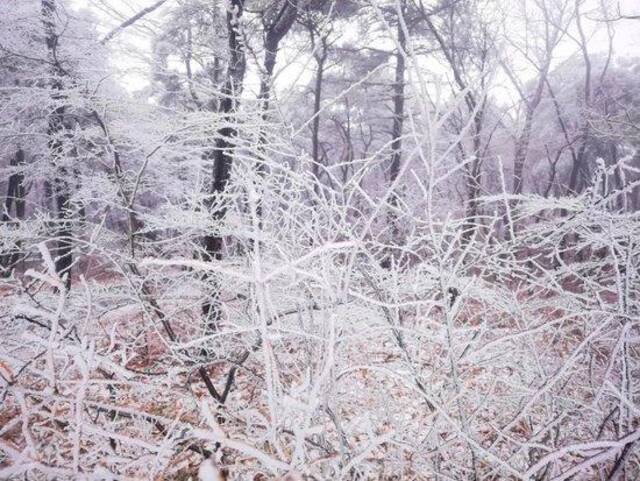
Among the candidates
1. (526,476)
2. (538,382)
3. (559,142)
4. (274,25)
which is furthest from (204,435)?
(559,142)

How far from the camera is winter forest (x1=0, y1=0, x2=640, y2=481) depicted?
3.46ft

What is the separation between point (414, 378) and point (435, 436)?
28 cm

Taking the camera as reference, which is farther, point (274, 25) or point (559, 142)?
point (559, 142)

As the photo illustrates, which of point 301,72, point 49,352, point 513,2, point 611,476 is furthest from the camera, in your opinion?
point 513,2

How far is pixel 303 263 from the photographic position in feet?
5.83

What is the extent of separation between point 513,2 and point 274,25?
8.75 metres

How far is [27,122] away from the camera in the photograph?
11.7 metres

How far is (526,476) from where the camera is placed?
36.8 inches

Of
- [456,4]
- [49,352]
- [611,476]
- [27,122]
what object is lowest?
[611,476]

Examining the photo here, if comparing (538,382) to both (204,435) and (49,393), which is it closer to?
(204,435)

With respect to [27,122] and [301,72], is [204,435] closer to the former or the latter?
[301,72]

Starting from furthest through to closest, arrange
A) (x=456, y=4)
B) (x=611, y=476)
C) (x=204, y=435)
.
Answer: (x=456, y=4) < (x=611, y=476) < (x=204, y=435)

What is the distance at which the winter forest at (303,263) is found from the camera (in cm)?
105

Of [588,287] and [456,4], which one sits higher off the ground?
[456,4]
